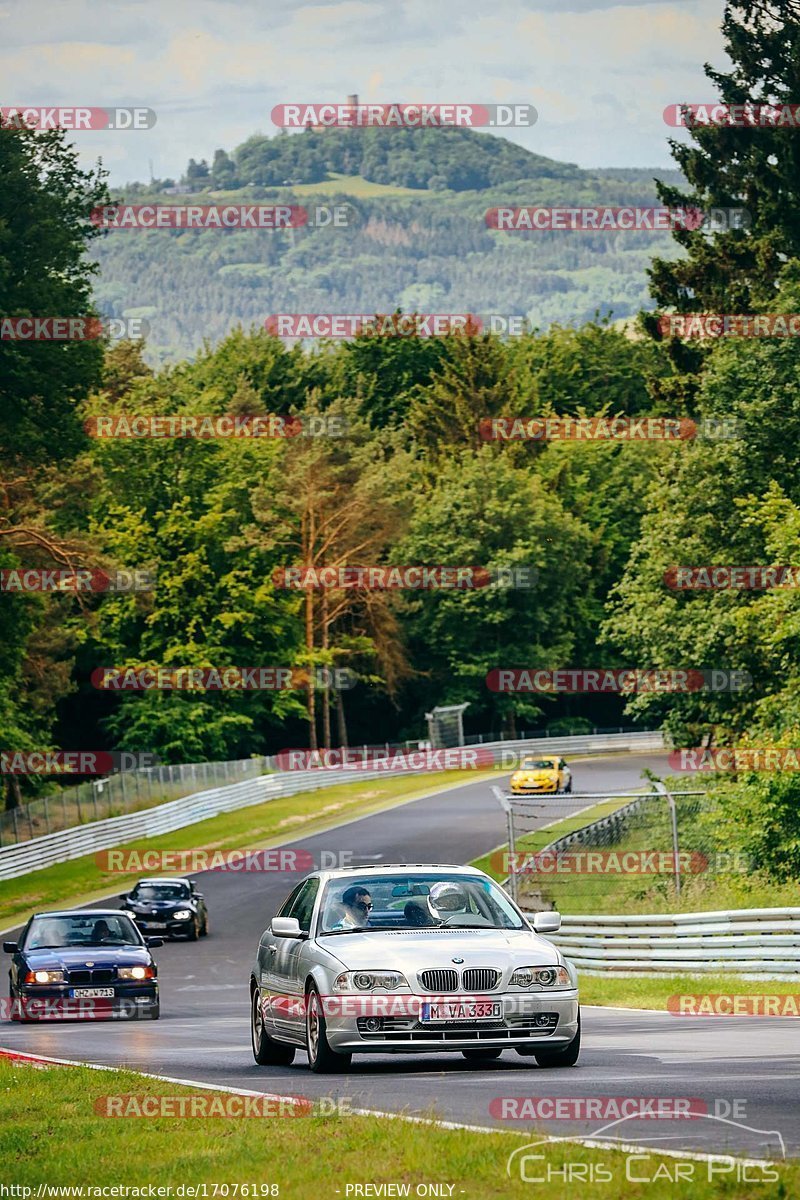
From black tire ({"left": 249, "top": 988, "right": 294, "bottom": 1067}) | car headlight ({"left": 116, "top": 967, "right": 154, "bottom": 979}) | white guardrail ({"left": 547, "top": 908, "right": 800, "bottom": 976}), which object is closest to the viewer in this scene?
black tire ({"left": 249, "top": 988, "right": 294, "bottom": 1067})

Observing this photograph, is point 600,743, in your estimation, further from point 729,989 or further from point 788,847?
point 729,989

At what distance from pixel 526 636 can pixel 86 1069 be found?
86.4 metres

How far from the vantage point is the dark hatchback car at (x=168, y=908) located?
133ft

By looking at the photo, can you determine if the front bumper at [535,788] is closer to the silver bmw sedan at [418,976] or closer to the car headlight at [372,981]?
the silver bmw sedan at [418,976]

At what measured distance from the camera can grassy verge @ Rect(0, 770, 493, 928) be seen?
163 ft

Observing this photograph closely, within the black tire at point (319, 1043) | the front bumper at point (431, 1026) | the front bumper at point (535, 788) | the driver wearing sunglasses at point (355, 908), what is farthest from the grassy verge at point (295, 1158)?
the front bumper at point (535, 788)

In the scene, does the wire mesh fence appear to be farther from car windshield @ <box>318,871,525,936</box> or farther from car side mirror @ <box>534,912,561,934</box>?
car side mirror @ <box>534,912,561,934</box>

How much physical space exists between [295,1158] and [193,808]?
2258 inches

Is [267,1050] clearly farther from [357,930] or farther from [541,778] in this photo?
[541,778]

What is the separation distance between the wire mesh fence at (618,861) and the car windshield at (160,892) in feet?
26.2

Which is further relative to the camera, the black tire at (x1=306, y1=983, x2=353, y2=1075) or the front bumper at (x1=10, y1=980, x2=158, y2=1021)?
the front bumper at (x1=10, y1=980, x2=158, y2=1021)

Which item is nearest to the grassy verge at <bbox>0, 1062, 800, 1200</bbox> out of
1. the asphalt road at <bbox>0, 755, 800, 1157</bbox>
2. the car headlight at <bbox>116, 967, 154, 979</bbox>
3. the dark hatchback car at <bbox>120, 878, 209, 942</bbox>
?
the asphalt road at <bbox>0, 755, 800, 1157</bbox>

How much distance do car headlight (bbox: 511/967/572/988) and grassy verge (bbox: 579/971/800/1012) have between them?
28.9 feet

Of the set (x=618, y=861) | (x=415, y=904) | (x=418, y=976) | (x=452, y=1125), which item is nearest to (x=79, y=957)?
(x=415, y=904)
